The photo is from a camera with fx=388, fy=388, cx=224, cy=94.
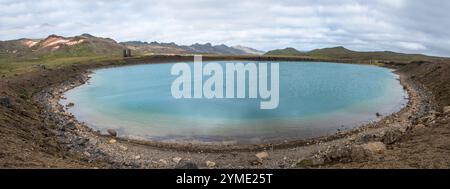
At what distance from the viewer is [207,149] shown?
96.8 feet

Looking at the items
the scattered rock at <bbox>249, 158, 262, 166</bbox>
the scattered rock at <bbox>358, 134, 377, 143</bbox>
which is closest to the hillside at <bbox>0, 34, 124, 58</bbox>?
the scattered rock at <bbox>249, 158, 262, 166</bbox>

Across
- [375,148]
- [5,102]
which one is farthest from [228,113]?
[5,102]

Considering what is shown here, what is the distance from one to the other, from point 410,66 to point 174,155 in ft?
335

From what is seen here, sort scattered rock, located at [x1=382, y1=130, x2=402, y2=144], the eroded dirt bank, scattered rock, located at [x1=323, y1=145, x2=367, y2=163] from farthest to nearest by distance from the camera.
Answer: scattered rock, located at [x1=382, y1=130, x2=402, y2=144]
scattered rock, located at [x1=323, y1=145, x2=367, y2=163]
the eroded dirt bank

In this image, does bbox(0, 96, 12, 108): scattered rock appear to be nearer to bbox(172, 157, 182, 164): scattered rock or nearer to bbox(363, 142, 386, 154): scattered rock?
bbox(172, 157, 182, 164): scattered rock

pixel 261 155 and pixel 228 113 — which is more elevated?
pixel 228 113

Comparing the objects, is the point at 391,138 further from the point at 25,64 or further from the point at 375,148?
the point at 25,64

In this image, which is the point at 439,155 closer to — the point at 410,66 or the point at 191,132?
the point at 191,132

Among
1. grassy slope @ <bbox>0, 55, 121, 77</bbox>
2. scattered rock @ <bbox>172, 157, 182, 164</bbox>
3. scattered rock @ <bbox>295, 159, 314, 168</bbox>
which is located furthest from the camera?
grassy slope @ <bbox>0, 55, 121, 77</bbox>

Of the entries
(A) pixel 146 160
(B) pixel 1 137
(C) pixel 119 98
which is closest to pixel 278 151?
(A) pixel 146 160

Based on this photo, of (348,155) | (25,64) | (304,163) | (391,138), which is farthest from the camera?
(25,64)

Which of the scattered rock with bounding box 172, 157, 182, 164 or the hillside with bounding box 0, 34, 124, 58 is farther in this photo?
the hillside with bounding box 0, 34, 124, 58

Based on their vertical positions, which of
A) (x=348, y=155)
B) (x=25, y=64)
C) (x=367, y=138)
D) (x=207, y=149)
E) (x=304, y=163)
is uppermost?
(x=25, y=64)

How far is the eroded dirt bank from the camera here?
69.2ft
